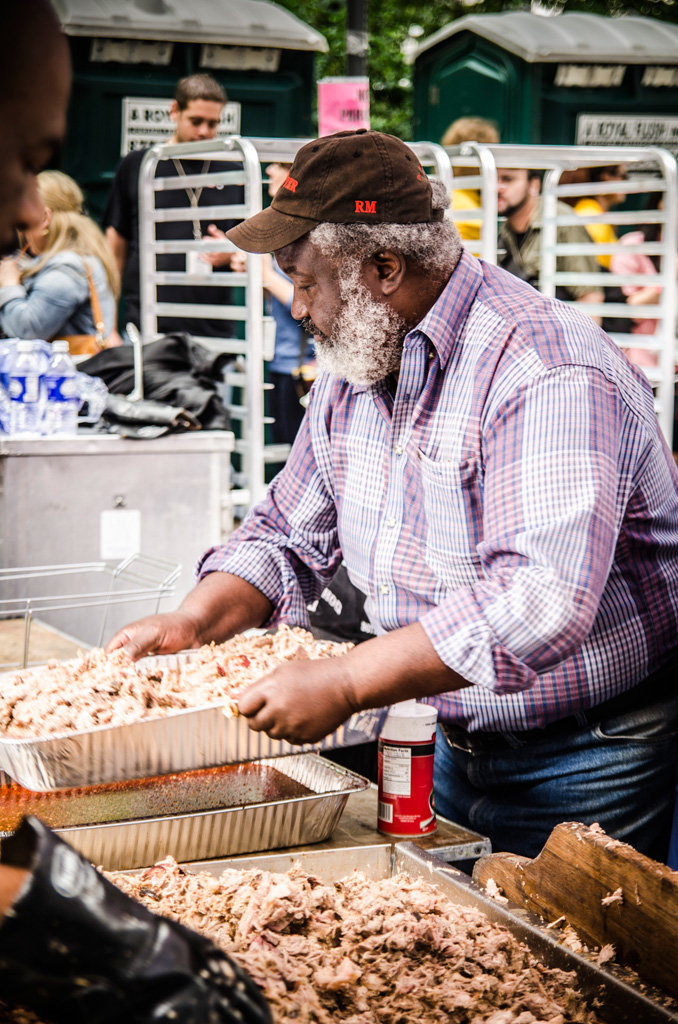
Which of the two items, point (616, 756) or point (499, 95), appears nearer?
point (616, 756)

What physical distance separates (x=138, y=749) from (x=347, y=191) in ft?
4.08

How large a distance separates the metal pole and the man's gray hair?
6.10m

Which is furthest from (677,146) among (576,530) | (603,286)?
(576,530)

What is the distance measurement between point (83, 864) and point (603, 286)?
23.8ft

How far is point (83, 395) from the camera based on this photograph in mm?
5395

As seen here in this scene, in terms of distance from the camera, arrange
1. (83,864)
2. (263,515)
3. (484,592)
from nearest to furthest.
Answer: (83,864) < (484,592) < (263,515)

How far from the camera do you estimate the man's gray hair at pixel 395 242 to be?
2457 millimetres

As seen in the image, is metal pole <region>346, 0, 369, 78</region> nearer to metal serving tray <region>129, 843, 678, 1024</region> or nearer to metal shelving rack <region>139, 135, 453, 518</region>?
metal shelving rack <region>139, 135, 453, 518</region>

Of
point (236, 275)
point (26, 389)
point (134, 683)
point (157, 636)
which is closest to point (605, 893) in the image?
point (134, 683)

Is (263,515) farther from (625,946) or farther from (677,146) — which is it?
(677,146)

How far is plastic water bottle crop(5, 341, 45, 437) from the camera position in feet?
16.0

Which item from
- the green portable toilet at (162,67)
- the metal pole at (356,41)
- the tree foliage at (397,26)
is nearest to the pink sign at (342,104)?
the metal pole at (356,41)

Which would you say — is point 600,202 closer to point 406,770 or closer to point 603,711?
point 603,711

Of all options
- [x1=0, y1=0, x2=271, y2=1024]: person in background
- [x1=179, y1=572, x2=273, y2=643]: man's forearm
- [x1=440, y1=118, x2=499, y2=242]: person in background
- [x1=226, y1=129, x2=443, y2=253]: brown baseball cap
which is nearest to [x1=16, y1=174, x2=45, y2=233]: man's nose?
[x1=0, y1=0, x2=271, y2=1024]: person in background
